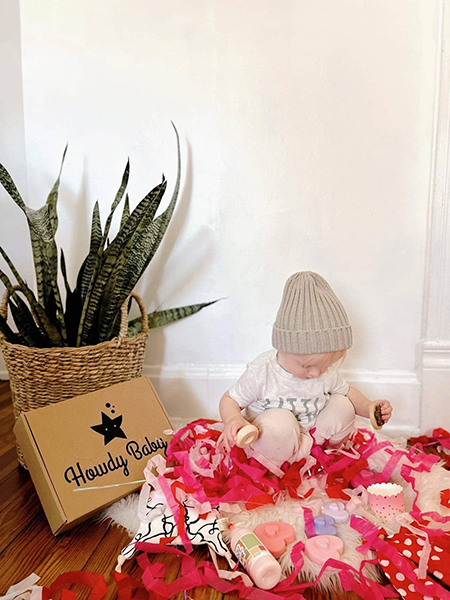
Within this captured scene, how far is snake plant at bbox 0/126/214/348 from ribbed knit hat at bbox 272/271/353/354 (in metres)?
0.43

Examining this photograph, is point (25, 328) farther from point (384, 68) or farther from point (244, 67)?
point (384, 68)

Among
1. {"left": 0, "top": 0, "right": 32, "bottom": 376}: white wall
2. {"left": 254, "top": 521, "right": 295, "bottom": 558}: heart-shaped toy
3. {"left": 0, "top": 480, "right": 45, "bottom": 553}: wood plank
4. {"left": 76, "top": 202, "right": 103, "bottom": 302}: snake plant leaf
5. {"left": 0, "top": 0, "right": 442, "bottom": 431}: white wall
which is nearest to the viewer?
{"left": 254, "top": 521, "right": 295, "bottom": 558}: heart-shaped toy

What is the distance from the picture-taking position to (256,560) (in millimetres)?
854

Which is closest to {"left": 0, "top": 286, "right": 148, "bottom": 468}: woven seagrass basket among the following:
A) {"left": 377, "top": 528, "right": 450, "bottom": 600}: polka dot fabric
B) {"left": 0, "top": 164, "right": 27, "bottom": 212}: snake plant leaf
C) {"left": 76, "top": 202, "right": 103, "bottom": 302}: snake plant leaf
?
{"left": 76, "top": 202, "right": 103, "bottom": 302}: snake plant leaf

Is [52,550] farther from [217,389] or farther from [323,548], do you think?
[217,389]

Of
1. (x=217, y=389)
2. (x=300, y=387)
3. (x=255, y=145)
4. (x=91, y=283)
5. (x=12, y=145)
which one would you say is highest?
(x=12, y=145)

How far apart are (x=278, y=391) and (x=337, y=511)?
0.34 m

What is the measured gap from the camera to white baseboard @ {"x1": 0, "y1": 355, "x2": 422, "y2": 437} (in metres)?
1.59

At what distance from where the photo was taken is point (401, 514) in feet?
3.36

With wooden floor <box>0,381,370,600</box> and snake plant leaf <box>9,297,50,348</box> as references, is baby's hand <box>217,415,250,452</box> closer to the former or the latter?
wooden floor <box>0,381,370,600</box>

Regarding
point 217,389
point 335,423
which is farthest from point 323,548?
point 217,389

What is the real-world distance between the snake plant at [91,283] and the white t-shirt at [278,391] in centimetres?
42

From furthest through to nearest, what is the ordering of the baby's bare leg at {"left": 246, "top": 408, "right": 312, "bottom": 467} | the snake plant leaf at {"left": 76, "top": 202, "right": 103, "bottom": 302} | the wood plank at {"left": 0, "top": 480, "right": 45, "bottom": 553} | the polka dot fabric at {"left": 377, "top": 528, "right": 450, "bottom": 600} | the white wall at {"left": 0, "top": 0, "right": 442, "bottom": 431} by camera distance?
1. the white wall at {"left": 0, "top": 0, "right": 442, "bottom": 431}
2. the snake plant leaf at {"left": 76, "top": 202, "right": 103, "bottom": 302}
3. the baby's bare leg at {"left": 246, "top": 408, "right": 312, "bottom": 467}
4. the wood plank at {"left": 0, "top": 480, "right": 45, "bottom": 553}
5. the polka dot fabric at {"left": 377, "top": 528, "right": 450, "bottom": 600}

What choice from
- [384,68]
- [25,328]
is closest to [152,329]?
[25,328]
